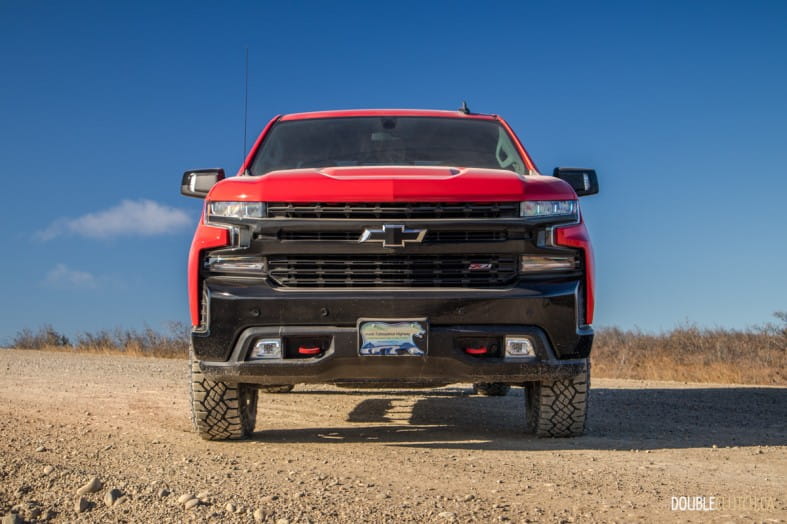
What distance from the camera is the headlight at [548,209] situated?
4.96 metres

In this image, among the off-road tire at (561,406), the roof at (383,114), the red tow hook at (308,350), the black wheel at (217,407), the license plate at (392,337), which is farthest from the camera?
the roof at (383,114)

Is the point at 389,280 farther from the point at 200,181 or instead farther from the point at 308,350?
the point at 200,181


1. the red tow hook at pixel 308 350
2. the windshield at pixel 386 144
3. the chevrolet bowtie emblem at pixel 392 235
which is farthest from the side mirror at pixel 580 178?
the red tow hook at pixel 308 350

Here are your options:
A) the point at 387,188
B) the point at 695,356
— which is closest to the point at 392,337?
the point at 387,188

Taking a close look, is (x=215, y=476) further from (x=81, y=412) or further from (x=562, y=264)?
(x=81, y=412)

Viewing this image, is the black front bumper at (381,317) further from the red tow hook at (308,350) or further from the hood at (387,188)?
the hood at (387,188)

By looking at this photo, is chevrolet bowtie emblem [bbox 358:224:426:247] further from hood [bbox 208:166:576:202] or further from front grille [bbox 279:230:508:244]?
hood [bbox 208:166:576:202]

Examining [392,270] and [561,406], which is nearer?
[392,270]

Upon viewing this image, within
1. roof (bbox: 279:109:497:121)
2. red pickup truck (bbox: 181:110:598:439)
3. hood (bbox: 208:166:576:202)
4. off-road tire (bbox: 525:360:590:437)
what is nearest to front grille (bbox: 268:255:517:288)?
red pickup truck (bbox: 181:110:598:439)

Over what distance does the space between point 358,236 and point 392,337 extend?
63 cm

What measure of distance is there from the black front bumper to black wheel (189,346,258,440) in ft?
1.06

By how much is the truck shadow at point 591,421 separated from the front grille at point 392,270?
122 cm

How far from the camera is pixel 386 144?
641 centimetres

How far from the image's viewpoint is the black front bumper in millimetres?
4785
